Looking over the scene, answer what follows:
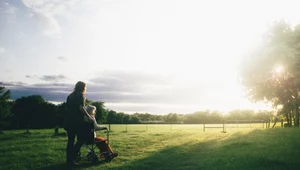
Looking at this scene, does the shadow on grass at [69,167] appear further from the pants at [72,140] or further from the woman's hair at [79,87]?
the woman's hair at [79,87]

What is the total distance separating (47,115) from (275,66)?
76388 mm

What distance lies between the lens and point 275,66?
35969 millimetres

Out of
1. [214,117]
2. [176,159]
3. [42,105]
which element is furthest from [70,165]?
[214,117]

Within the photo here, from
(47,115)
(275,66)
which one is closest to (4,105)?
(47,115)

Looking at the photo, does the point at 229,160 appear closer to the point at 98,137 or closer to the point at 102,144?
the point at 102,144

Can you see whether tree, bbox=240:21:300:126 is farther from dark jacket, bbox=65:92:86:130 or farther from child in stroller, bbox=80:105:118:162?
dark jacket, bbox=65:92:86:130

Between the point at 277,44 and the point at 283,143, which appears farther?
the point at 277,44

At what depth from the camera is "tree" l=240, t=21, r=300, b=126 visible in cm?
3456

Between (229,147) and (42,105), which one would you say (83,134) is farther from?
(42,105)

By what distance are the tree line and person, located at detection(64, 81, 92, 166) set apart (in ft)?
192

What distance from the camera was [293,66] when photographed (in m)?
35.1

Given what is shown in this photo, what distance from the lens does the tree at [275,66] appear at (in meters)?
34.6

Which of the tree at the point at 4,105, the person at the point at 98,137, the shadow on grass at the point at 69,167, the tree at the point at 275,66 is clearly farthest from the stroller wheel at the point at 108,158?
the tree at the point at 4,105

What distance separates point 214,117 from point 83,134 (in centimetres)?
9493
